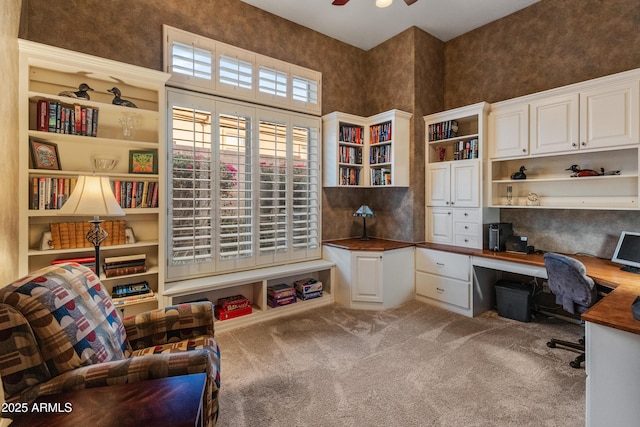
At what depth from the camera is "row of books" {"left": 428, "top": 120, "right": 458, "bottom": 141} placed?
377cm

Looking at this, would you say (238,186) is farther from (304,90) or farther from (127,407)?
(127,407)

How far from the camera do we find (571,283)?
233 cm

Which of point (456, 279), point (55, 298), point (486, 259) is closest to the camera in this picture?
point (55, 298)

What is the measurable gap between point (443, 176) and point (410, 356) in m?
2.24

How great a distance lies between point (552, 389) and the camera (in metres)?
2.06

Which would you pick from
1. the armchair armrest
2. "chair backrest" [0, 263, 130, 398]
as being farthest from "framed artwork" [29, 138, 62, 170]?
the armchair armrest

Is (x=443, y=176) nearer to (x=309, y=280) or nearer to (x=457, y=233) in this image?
(x=457, y=233)

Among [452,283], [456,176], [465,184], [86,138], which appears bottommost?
[452,283]

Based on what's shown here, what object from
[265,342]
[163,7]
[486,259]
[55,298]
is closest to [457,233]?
[486,259]

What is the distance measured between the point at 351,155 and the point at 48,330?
344cm

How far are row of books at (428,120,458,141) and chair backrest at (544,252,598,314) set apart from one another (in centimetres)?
188

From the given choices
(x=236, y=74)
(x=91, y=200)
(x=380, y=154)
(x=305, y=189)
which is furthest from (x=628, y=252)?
(x=91, y=200)

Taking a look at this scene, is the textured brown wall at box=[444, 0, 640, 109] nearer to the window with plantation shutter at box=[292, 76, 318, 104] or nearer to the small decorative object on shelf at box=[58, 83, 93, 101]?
the window with plantation shutter at box=[292, 76, 318, 104]

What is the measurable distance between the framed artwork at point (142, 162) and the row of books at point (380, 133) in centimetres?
264
